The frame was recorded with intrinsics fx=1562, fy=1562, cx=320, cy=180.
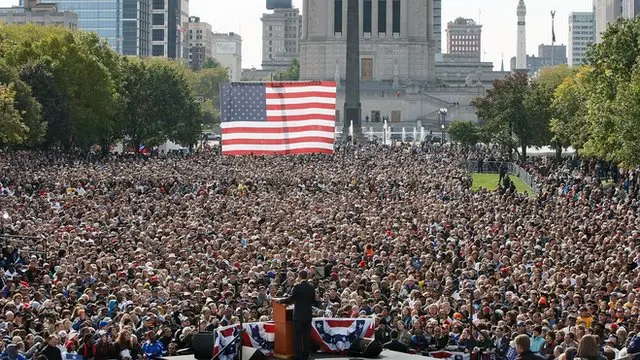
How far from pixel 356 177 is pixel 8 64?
2905cm

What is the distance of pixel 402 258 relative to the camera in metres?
31.2

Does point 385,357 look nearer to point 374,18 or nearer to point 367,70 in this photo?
point 367,70

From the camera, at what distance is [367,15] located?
18025cm

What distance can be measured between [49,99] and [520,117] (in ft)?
99.7

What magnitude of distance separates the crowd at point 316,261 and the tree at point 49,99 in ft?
75.2

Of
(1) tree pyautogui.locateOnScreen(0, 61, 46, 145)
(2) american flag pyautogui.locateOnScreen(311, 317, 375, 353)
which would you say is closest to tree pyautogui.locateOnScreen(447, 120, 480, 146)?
(1) tree pyautogui.locateOnScreen(0, 61, 46, 145)

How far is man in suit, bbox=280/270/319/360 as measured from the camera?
19031mm

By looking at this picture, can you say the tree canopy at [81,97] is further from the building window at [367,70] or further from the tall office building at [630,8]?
→ the tall office building at [630,8]

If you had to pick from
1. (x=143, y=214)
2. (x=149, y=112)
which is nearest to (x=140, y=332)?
(x=143, y=214)

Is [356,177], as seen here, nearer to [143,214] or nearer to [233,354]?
[143,214]

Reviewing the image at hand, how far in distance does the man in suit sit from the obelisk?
90008 millimetres

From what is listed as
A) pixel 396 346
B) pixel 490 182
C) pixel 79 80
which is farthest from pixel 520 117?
pixel 396 346

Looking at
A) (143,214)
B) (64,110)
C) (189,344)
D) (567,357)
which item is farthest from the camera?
(64,110)

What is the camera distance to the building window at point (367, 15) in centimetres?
17962
